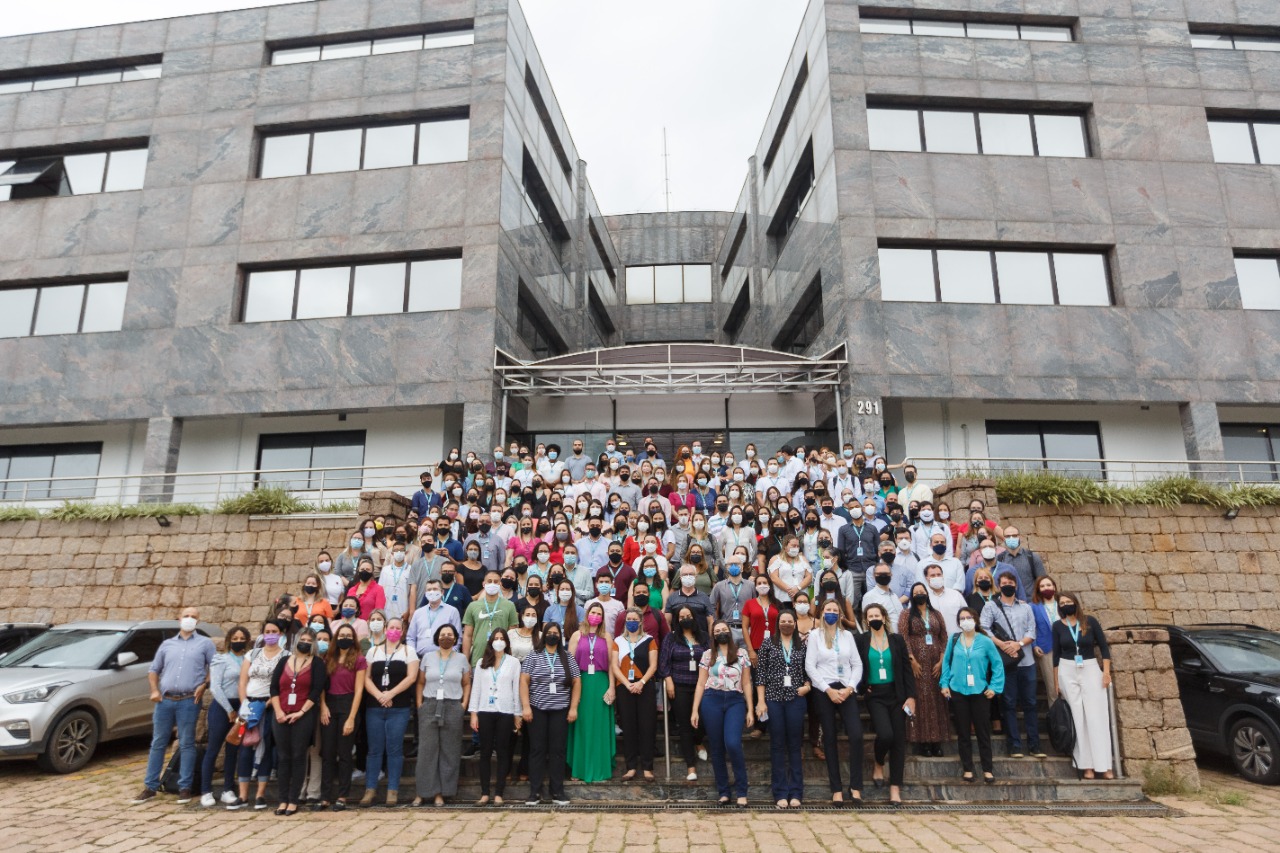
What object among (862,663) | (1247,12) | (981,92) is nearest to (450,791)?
(862,663)

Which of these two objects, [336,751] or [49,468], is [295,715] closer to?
[336,751]

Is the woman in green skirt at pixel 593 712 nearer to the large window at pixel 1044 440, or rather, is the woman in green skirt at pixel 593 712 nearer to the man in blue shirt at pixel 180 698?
the man in blue shirt at pixel 180 698

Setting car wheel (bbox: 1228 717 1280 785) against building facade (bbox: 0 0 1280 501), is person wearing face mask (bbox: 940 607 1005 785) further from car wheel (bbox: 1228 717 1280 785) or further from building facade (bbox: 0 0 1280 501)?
building facade (bbox: 0 0 1280 501)

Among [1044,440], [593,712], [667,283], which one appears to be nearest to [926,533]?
[593,712]

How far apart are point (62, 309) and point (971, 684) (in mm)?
23370

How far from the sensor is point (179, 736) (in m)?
8.11

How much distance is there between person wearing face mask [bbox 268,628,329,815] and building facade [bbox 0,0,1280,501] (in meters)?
11.0

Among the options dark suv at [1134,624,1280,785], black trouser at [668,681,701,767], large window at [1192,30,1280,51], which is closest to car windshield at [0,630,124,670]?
black trouser at [668,681,701,767]

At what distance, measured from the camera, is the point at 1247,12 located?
20688 mm

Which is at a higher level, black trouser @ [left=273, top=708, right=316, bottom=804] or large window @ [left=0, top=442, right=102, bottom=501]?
large window @ [left=0, top=442, right=102, bottom=501]

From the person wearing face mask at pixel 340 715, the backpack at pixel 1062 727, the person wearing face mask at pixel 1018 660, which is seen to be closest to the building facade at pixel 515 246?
the person wearing face mask at pixel 1018 660

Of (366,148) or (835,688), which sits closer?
(835,688)

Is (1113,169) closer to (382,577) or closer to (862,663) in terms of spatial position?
(862,663)

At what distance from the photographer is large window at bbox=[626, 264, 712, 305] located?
3481cm
